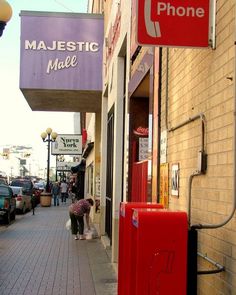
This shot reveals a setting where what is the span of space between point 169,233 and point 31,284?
5.97 meters

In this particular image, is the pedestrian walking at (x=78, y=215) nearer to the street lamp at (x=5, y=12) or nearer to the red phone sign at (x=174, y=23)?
the street lamp at (x=5, y=12)

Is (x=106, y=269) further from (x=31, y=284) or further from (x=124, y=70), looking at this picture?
(x=124, y=70)

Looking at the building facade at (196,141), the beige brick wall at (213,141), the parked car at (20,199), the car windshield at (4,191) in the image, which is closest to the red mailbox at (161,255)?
the building facade at (196,141)

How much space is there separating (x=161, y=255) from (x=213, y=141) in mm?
1175

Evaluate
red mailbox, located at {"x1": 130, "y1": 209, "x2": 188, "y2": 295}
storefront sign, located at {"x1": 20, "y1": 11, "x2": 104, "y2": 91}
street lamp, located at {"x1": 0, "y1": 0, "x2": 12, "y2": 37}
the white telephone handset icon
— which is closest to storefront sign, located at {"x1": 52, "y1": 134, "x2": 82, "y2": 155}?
storefront sign, located at {"x1": 20, "y1": 11, "x2": 104, "y2": 91}

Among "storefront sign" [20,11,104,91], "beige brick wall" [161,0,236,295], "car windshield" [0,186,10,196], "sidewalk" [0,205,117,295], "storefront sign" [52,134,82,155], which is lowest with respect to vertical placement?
"sidewalk" [0,205,117,295]

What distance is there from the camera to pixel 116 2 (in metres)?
13.3

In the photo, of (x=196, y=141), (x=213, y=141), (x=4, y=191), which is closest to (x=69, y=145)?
(x=4, y=191)

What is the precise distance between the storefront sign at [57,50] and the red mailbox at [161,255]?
1335cm

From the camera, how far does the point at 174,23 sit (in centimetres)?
502

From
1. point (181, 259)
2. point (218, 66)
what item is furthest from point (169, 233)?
point (218, 66)

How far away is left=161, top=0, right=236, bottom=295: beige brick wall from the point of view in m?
4.47

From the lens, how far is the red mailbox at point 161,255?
4316mm

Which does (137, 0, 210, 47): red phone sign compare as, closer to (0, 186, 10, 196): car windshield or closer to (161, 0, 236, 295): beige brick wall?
(161, 0, 236, 295): beige brick wall
